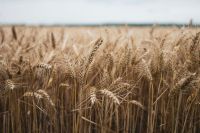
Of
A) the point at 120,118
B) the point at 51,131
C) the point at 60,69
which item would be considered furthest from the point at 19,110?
the point at 120,118

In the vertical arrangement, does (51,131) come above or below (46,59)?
below

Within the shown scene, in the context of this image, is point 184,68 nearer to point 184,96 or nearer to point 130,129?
point 184,96

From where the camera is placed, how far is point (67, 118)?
2.25 metres

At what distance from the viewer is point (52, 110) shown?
85.9 inches

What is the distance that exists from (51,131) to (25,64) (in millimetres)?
→ 580

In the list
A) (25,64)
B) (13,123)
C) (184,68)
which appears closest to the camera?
(184,68)

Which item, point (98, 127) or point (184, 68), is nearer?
point (184, 68)

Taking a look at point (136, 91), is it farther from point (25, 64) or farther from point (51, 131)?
point (25, 64)

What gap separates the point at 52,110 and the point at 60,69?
1.09ft

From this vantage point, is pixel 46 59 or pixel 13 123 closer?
pixel 46 59

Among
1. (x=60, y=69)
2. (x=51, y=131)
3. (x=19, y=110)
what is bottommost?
(x=51, y=131)

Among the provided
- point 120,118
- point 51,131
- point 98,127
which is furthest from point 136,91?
point 51,131

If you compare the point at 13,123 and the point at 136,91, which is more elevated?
the point at 136,91

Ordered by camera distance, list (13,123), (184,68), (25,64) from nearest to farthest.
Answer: (184,68) < (25,64) < (13,123)
